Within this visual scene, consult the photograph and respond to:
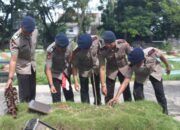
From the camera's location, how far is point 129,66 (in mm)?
6727

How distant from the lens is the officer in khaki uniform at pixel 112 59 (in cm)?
667

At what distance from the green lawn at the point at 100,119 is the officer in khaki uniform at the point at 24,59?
1043 mm

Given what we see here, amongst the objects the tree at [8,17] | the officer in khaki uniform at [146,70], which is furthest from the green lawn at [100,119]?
the tree at [8,17]

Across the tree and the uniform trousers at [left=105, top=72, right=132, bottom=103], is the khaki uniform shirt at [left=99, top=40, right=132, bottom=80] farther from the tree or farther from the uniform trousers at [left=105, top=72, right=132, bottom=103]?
the tree

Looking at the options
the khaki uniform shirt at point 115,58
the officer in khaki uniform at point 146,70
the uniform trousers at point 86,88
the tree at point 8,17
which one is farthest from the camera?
the tree at point 8,17

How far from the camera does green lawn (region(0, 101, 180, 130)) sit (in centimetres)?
480

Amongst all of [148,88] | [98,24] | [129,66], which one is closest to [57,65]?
[129,66]

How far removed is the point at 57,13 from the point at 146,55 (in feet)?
165

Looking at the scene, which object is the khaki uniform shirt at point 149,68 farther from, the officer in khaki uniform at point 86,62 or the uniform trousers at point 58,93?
the uniform trousers at point 58,93

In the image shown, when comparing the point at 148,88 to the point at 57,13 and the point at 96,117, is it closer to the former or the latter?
the point at 96,117

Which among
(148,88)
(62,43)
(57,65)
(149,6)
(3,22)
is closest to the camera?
(62,43)

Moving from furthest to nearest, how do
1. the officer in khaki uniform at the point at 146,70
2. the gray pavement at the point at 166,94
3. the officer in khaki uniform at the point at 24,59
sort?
the gray pavement at the point at 166,94, the officer in khaki uniform at the point at 146,70, the officer in khaki uniform at the point at 24,59

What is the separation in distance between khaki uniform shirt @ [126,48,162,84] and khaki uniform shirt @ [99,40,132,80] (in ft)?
0.85

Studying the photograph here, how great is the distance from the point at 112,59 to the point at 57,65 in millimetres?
838
